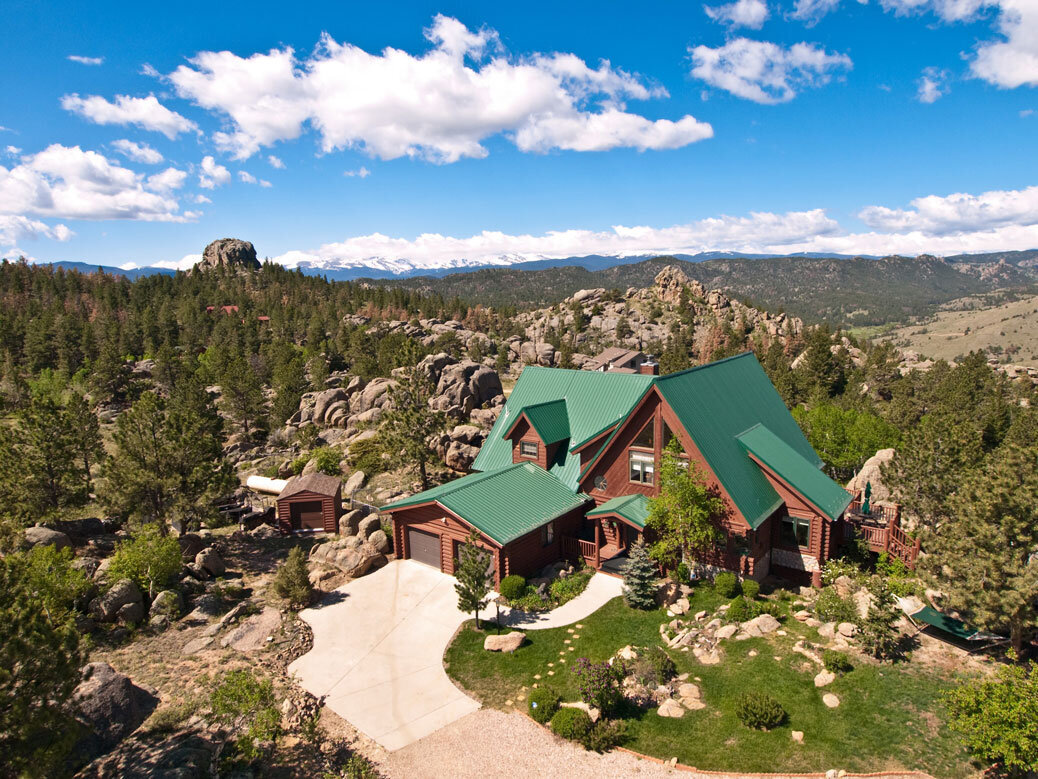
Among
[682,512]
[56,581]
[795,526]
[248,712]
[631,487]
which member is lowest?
[248,712]

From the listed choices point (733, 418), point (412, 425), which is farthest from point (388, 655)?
point (412, 425)

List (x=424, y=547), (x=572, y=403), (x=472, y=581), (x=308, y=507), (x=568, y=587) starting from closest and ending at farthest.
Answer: (x=472, y=581) → (x=568, y=587) → (x=424, y=547) → (x=572, y=403) → (x=308, y=507)

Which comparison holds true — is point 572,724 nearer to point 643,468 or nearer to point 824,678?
point 824,678

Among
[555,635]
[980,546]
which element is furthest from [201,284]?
[980,546]

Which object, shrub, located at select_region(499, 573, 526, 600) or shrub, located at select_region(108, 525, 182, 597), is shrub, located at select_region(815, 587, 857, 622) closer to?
shrub, located at select_region(499, 573, 526, 600)

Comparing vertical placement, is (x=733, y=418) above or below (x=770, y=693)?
above

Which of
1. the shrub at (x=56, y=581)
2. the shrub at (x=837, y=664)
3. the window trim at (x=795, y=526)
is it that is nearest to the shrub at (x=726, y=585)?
the window trim at (x=795, y=526)
